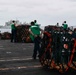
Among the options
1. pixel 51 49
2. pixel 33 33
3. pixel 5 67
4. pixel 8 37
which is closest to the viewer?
pixel 51 49

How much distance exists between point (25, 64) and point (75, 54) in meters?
2.87

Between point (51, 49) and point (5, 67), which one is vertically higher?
point (51, 49)

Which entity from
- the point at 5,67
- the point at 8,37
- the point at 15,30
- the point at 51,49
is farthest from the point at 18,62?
the point at 8,37

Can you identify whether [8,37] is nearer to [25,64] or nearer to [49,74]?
[25,64]

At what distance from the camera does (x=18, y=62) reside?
14.0 metres

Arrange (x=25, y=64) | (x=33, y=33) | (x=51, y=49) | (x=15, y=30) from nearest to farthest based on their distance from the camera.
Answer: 1. (x=51, y=49)
2. (x=25, y=64)
3. (x=33, y=33)
4. (x=15, y=30)

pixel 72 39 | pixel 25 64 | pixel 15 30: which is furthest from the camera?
pixel 15 30

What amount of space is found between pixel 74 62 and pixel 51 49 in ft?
3.38

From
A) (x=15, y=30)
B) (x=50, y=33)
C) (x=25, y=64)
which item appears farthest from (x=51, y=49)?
(x=15, y=30)

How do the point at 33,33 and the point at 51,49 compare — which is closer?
the point at 51,49

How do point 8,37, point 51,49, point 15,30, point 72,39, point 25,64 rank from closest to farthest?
point 72,39 → point 51,49 → point 25,64 → point 15,30 → point 8,37

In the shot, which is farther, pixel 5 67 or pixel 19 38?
pixel 19 38

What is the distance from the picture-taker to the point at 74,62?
11570 mm

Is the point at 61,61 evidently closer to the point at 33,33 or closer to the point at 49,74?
the point at 49,74
